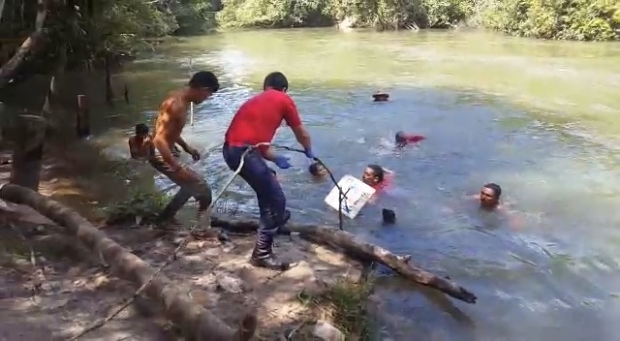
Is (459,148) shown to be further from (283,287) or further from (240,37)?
(240,37)

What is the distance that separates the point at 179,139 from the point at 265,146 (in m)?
1.39

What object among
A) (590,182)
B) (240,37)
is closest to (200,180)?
(590,182)

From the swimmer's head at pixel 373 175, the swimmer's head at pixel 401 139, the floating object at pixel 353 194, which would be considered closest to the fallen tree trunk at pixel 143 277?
the floating object at pixel 353 194

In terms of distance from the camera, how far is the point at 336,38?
1586 inches

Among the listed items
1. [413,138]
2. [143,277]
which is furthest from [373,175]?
[143,277]

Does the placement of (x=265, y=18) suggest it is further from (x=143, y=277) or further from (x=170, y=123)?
(x=143, y=277)

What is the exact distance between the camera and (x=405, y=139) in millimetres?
13555

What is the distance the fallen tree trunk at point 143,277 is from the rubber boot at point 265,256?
3.72 feet

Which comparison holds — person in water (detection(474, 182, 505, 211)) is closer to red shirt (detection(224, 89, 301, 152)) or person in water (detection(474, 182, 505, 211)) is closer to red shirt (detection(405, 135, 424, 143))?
red shirt (detection(405, 135, 424, 143))

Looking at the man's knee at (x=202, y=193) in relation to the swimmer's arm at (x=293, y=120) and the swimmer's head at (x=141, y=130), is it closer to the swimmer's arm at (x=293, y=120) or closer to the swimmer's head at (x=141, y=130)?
the swimmer's arm at (x=293, y=120)

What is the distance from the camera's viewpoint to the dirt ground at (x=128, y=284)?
5016 mm

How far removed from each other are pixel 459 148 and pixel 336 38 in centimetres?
2770

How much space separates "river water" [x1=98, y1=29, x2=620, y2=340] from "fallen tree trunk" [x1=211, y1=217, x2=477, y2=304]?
11.3 inches

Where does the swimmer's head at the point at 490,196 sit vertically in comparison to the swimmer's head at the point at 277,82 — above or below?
below
